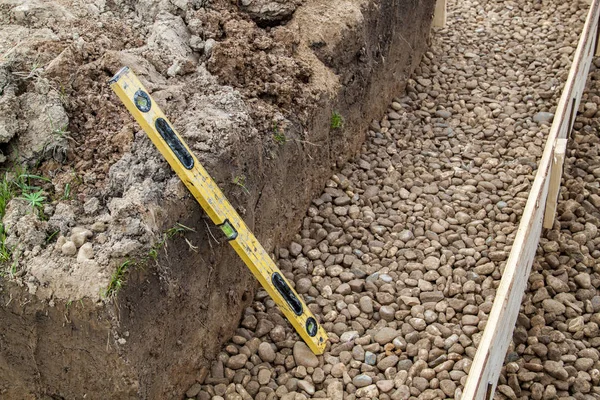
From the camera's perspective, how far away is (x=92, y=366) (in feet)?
8.71

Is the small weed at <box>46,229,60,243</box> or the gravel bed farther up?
the small weed at <box>46,229,60,243</box>

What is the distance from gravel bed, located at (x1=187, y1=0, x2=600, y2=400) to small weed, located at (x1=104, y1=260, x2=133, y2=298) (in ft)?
2.49

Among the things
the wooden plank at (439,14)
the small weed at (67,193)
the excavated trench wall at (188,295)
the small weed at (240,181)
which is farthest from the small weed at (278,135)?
the wooden plank at (439,14)

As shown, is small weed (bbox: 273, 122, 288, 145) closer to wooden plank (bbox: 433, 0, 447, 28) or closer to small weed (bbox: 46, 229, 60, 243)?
small weed (bbox: 46, 229, 60, 243)

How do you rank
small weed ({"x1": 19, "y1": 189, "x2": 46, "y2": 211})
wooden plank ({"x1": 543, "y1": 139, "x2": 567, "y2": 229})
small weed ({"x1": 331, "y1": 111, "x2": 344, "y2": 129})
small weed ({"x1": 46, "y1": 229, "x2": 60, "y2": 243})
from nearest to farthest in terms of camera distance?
small weed ({"x1": 46, "y1": 229, "x2": 60, "y2": 243}), small weed ({"x1": 19, "y1": 189, "x2": 46, "y2": 211}), wooden plank ({"x1": 543, "y1": 139, "x2": 567, "y2": 229}), small weed ({"x1": 331, "y1": 111, "x2": 344, "y2": 129})

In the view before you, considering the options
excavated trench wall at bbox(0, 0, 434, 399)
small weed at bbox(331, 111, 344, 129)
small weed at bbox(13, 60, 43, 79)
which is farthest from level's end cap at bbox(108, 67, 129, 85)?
small weed at bbox(331, 111, 344, 129)

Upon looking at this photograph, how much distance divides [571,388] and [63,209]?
2494mm

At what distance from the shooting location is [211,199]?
283cm

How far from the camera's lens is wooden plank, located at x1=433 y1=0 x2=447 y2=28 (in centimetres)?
571

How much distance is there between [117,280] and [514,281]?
170 cm

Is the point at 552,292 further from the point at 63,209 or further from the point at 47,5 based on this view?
the point at 47,5

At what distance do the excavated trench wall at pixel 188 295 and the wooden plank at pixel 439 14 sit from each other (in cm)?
177

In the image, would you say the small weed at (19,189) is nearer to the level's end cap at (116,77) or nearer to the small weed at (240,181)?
the level's end cap at (116,77)

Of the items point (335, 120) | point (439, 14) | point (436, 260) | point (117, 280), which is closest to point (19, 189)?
point (117, 280)
